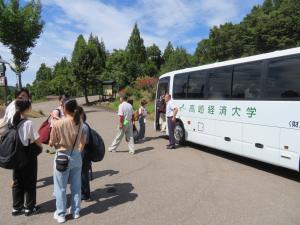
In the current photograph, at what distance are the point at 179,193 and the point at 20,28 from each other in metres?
27.5

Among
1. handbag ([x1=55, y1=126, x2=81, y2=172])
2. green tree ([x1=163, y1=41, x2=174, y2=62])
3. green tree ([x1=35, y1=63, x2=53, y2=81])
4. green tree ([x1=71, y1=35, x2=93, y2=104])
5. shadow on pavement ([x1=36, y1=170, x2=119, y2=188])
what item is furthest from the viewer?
green tree ([x1=35, y1=63, x2=53, y2=81])

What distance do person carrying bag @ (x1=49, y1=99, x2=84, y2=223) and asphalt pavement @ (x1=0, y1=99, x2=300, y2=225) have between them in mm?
444

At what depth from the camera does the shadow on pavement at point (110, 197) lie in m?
5.65

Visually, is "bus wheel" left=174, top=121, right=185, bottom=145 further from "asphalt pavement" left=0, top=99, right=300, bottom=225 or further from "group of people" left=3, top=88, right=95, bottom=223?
"group of people" left=3, top=88, right=95, bottom=223

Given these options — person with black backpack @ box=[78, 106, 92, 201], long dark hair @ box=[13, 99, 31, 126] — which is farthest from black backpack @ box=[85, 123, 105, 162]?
long dark hair @ box=[13, 99, 31, 126]

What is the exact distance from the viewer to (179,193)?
21.1 ft

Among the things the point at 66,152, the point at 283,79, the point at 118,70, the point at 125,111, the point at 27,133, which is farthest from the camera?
the point at 118,70

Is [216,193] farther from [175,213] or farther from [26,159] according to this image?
[26,159]

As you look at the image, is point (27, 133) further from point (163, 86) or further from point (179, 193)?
point (163, 86)

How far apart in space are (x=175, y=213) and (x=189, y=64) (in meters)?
46.4

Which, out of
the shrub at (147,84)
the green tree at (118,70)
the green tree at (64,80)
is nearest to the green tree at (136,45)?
the green tree at (118,70)

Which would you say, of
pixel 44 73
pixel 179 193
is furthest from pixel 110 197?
pixel 44 73

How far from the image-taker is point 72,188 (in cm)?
524

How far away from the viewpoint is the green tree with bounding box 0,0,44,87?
28734 mm
